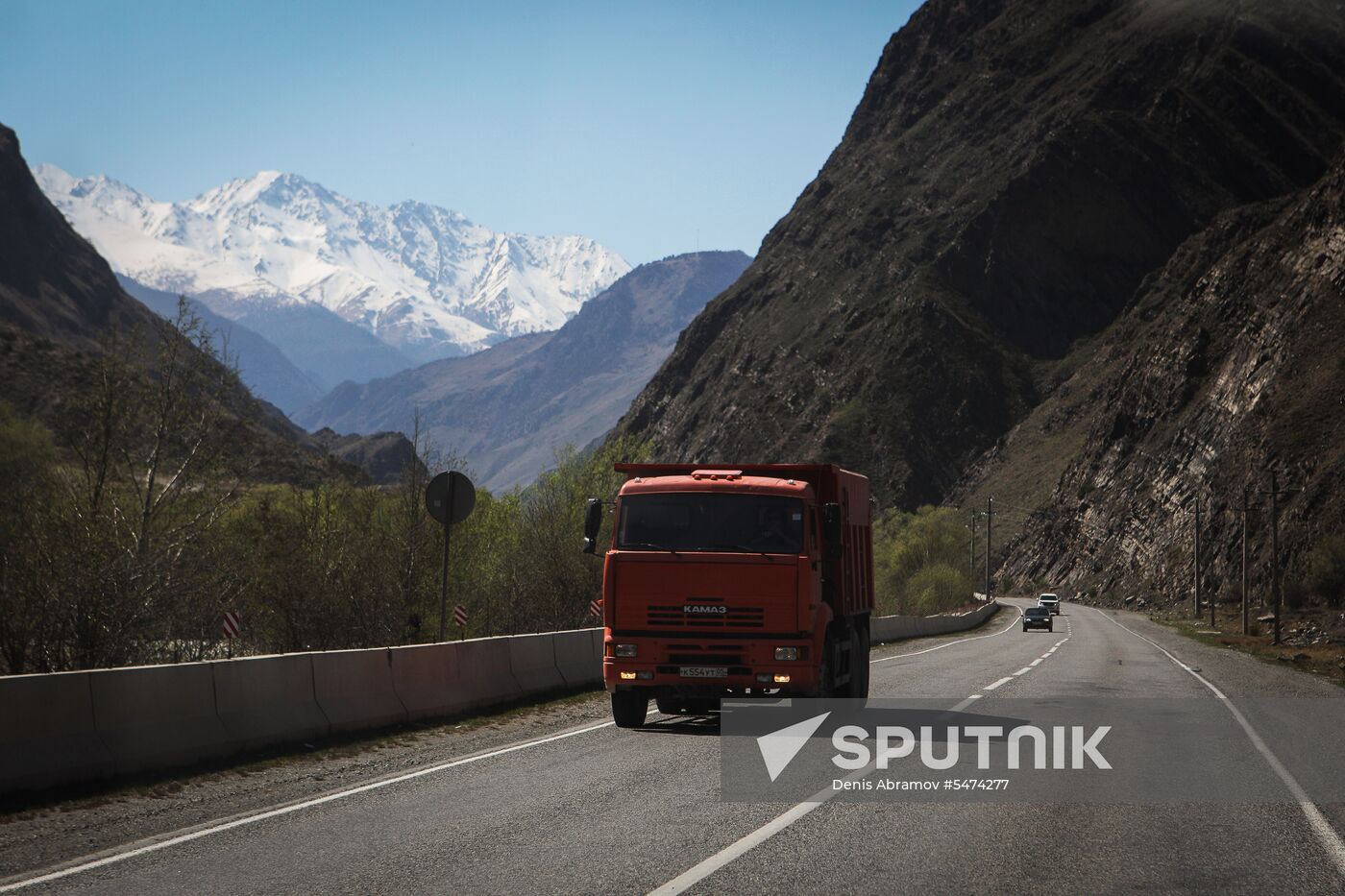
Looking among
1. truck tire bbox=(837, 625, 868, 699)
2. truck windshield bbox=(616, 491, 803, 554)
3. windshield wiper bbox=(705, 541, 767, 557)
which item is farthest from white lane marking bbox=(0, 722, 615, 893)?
Answer: truck tire bbox=(837, 625, 868, 699)

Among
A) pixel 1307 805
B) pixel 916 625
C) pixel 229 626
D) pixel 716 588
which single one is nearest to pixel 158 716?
pixel 716 588

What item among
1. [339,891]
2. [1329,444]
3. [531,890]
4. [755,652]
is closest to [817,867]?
[531,890]

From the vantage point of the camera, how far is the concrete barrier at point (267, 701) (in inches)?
506

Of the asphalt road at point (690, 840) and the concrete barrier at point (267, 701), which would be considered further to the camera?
the concrete barrier at point (267, 701)

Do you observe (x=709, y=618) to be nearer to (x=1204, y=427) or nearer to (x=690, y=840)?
(x=690, y=840)

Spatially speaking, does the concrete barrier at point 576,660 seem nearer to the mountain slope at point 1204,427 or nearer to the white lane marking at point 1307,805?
→ the white lane marking at point 1307,805

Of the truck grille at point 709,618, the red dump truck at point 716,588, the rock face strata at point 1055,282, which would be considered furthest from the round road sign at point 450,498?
the rock face strata at point 1055,282

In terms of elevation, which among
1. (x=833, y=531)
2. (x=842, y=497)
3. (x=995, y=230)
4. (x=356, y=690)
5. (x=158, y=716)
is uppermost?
(x=995, y=230)

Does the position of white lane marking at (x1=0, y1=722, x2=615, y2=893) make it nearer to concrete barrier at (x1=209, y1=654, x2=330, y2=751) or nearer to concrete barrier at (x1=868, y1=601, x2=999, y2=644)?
concrete barrier at (x1=209, y1=654, x2=330, y2=751)

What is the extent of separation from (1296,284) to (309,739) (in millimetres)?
93069

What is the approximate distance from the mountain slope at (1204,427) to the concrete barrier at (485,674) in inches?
2777

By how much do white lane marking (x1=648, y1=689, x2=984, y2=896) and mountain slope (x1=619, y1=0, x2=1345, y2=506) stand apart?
401ft

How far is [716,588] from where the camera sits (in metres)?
14.8

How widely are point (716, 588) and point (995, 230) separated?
142 metres
